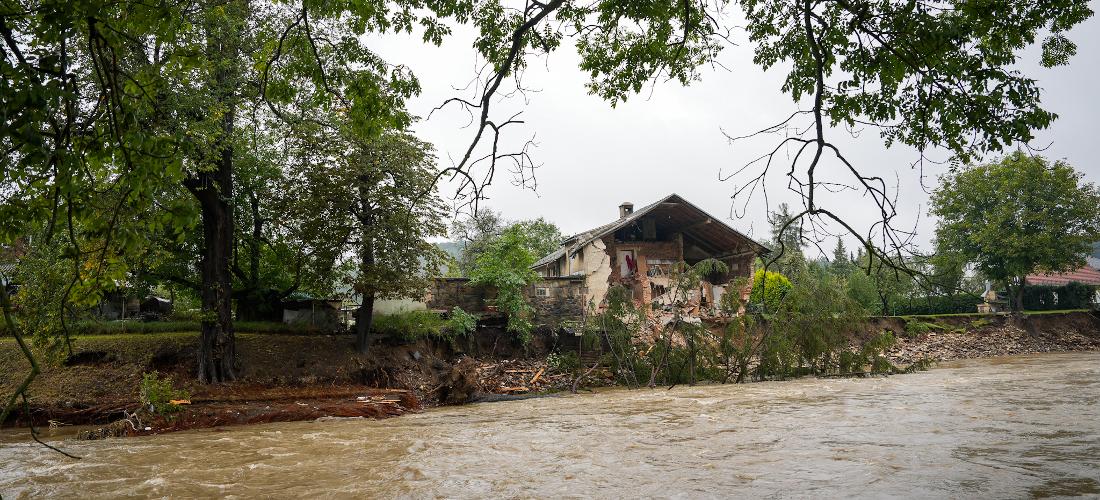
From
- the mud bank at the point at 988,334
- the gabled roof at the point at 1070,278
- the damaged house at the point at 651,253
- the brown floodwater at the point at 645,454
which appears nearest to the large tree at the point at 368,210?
the brown floodwater at the point at 645,454

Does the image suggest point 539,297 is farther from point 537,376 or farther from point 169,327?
point 169,327

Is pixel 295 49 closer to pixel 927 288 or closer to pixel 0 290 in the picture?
pixel 0 290

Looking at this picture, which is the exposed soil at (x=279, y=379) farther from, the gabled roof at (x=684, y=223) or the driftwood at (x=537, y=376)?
the gabled roof at (x=684, y=223)

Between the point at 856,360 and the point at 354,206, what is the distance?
1356cm

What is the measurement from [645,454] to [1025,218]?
107ft

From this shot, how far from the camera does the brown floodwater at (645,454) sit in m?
4.88

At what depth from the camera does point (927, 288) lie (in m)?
3.93

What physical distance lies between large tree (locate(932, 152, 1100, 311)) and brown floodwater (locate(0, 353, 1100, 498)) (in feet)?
76.5

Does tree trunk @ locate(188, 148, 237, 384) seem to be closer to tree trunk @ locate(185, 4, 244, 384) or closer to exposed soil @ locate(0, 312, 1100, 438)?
tree trunk @ locate(185, 4, 244, 384)

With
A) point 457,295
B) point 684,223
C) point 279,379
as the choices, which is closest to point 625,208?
point 684,223

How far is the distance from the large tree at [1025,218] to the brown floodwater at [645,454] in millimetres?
23306

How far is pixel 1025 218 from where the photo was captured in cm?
3022

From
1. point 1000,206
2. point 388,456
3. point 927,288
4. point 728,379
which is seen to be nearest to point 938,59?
point 927,288

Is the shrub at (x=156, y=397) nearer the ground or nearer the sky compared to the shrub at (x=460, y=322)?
nearer the ground
